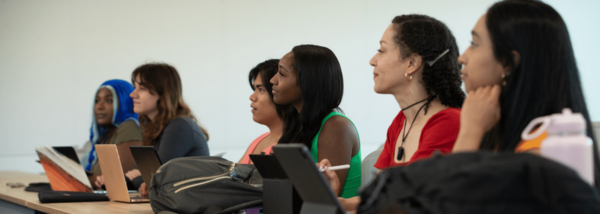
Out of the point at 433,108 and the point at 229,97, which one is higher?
the point at 433,108

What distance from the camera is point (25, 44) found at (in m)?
4.56

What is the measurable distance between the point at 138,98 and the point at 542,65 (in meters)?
2.26

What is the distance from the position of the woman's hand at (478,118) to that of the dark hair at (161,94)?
1981 mm

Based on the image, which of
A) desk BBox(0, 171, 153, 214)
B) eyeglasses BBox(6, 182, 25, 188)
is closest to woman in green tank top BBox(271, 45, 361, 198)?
desk BBox(0, 171, 153, 214)

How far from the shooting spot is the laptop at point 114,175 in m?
2.03

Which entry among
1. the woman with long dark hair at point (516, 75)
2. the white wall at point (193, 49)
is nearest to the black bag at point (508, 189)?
the woman with long dark hair at point (516, 75)

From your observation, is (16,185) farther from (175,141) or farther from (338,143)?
(338,143)

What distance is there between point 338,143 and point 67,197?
3.96 ft

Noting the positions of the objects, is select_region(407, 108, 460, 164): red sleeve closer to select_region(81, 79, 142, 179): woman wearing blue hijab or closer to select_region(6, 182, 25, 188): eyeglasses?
select_region(81, 79, 142, 179): woman wearing blue hijab

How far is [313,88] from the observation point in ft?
6.12

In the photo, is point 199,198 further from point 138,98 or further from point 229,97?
point 229,97

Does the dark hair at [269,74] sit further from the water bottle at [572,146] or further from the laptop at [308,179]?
the water bottle at [572,146]

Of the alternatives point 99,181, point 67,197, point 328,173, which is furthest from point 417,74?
point 99,181

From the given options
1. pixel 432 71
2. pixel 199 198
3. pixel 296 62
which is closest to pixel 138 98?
pixel 296 62
